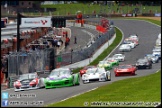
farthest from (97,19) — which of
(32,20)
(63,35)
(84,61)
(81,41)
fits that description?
(32,20)

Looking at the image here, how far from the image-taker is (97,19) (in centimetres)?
6406

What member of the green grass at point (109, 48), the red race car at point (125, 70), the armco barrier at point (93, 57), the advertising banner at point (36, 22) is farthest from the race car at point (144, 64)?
the green grass at point (109, 48)

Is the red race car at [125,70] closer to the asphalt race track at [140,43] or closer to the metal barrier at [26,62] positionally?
the asphalt race track at [140,43]

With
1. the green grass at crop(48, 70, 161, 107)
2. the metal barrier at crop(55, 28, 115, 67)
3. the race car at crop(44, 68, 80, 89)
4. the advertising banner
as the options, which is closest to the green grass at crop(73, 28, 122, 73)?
the metal barrier at crop(55, 28, 115, 67)

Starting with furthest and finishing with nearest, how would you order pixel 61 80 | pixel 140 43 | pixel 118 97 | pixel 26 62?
pixel 140 43, pixel 26 62, pixel 61 80, pixel 118 97

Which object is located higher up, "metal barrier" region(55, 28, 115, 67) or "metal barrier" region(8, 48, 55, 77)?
"metal barrier" region(8, 48, 55, 77)

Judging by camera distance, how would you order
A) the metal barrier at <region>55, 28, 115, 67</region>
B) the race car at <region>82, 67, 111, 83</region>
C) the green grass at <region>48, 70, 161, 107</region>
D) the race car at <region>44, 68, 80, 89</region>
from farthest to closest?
the metal barrier at <region>55, 28, 115, 67</region>
the race car at <region>82, 67, 111, 83</region>
the race car at <region>44, 68, 80, 89</region>
the green grass at <region>48, 70, 161, 107</region>

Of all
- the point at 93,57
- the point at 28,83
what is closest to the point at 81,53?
the point at 93,57

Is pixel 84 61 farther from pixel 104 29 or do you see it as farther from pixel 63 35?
pixel 104 29

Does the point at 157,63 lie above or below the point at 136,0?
below

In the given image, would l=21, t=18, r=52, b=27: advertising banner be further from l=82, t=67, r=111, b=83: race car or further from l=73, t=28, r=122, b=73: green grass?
l=82, t=67, r=111, b=83: race car

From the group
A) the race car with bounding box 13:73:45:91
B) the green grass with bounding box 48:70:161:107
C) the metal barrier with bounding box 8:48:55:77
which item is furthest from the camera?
the metal barrier with bounding box 8:48:55:77

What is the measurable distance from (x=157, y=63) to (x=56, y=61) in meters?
9.18

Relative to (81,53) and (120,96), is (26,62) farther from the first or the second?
(120,96)
